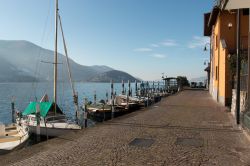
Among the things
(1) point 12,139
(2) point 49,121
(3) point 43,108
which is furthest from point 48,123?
(1) point 12,139

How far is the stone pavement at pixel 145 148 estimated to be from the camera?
8109 millimetres

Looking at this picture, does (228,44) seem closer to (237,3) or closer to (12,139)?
(12,139)

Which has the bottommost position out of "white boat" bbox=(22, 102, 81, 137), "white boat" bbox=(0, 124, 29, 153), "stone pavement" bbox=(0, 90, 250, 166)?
"white boat" bbox=(0, 124, 29, 153)

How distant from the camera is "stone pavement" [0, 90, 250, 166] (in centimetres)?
811

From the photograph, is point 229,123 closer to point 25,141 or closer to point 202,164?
point 202,164

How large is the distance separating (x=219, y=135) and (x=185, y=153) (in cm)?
344

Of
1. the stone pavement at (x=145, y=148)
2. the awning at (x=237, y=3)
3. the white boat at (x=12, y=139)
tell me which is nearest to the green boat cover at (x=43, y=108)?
the white boat at (x=12, y=139)

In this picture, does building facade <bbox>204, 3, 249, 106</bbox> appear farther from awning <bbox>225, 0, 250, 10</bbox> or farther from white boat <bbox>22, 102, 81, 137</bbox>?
awning <bbox>225, 0, 250, 10</bbox>

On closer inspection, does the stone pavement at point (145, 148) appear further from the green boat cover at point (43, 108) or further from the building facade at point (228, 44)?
the building facade at point (228, 44)

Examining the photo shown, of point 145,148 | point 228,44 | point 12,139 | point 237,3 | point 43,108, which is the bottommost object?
point 12,139

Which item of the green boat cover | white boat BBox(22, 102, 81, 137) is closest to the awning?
white boat BBox(22, 102, 81, 137)

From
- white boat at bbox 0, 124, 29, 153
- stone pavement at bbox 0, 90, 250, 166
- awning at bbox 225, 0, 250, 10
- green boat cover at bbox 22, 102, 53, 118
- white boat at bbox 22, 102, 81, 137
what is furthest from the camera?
green boat cover at bbox 22, 102, 53, 118

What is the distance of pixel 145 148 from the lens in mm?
9523

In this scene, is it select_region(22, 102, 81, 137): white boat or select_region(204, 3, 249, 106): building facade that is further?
select_region(204, 3, 249, 106): building facade
